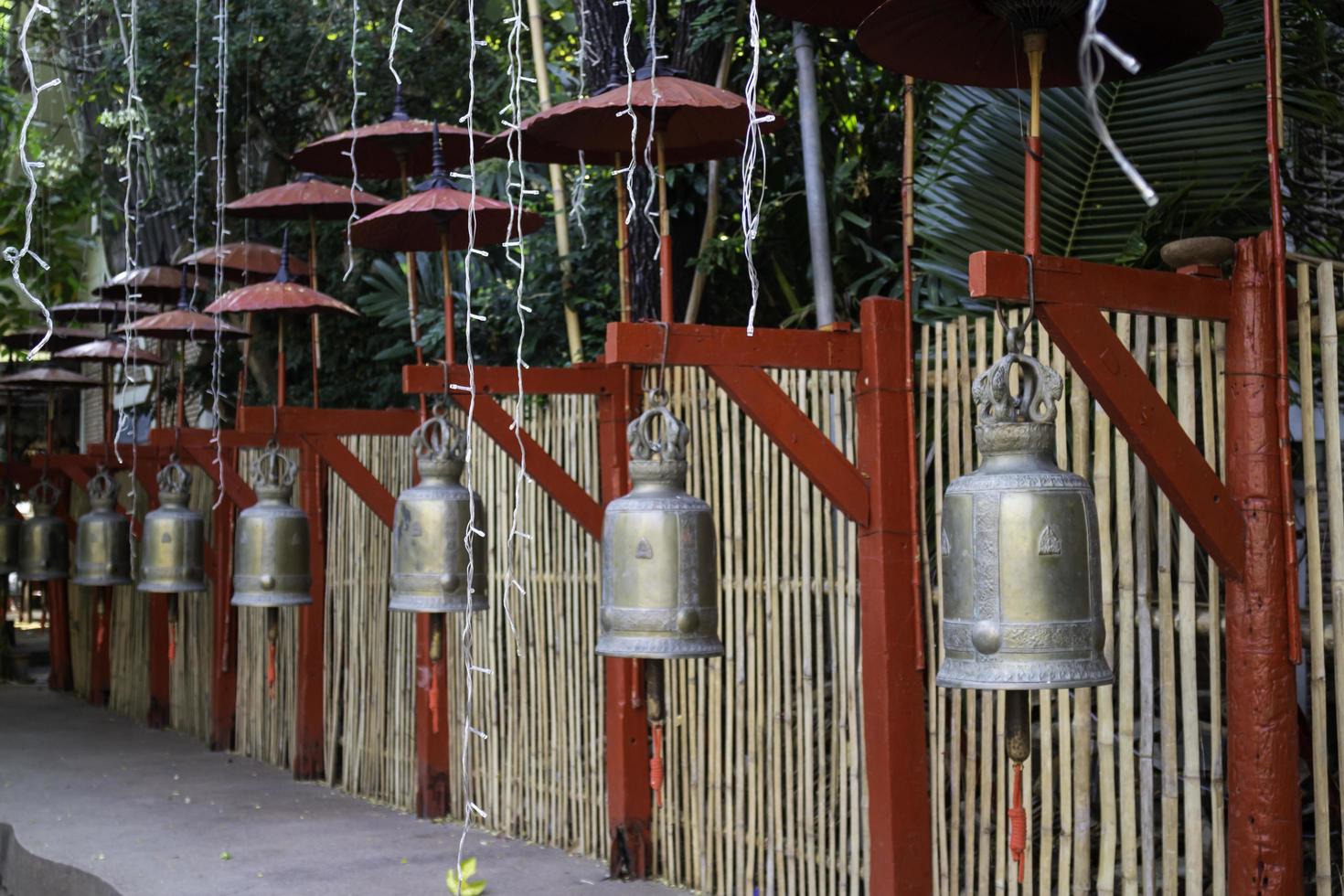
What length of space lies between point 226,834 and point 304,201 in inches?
131

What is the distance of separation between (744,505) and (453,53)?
6643mm

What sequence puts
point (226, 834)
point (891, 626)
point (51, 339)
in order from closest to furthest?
point (891, 626) < point (226, 834) < point (51, 339)

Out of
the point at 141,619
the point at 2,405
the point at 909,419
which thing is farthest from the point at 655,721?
the point at 2,405

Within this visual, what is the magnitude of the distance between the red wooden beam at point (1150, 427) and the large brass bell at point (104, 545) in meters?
7.68

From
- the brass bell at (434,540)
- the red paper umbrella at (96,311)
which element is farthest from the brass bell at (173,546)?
the brass bell at (434,540)

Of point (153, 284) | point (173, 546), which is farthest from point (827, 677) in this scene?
point (153, 284)

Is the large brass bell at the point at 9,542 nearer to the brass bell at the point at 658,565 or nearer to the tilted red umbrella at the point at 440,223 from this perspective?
the tilted red umbrella at the point at 440,223

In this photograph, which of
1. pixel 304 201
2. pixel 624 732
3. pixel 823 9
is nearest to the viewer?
pixel 823 9

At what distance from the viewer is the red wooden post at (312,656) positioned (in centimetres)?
930

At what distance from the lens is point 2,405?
735 inches

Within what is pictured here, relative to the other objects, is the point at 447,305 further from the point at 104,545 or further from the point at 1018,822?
the point at 104,545

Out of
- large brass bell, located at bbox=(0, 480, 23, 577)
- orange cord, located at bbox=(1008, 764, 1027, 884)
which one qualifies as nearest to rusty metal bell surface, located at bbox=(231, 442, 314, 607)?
orange cord, located at bbox=(1008, 764, 1027, 884)

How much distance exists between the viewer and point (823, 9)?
4660mm

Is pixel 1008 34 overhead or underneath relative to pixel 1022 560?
overhead
